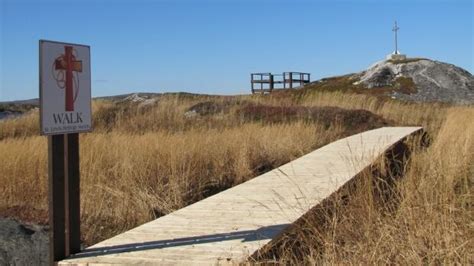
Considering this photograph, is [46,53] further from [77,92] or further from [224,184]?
[224,184]

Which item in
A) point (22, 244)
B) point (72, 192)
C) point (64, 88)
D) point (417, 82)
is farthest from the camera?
point (417, 82)

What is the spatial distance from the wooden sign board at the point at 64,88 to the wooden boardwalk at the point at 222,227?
88cm

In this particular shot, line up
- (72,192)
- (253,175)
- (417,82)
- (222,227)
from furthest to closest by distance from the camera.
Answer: (417,82)
(253,175)
(222,227)
(72,192)

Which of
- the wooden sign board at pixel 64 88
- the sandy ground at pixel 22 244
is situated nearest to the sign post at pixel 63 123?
the wooden sign board at pixel 64 88

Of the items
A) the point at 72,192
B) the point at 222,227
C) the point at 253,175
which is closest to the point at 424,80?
the point at 253,175

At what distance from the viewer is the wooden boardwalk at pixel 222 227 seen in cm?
402

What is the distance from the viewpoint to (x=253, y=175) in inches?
361

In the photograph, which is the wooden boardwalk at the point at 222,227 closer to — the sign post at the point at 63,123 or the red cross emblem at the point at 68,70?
the sign post at the point at 63,123

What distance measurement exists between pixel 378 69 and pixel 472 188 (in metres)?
34.7

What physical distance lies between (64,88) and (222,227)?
1.64m

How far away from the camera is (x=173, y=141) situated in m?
9.90

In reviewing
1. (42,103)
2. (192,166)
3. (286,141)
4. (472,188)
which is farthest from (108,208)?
(286,141)

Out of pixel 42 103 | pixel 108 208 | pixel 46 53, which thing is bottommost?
pixel 108 208

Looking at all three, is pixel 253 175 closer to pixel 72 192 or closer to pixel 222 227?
pixel 222 227
